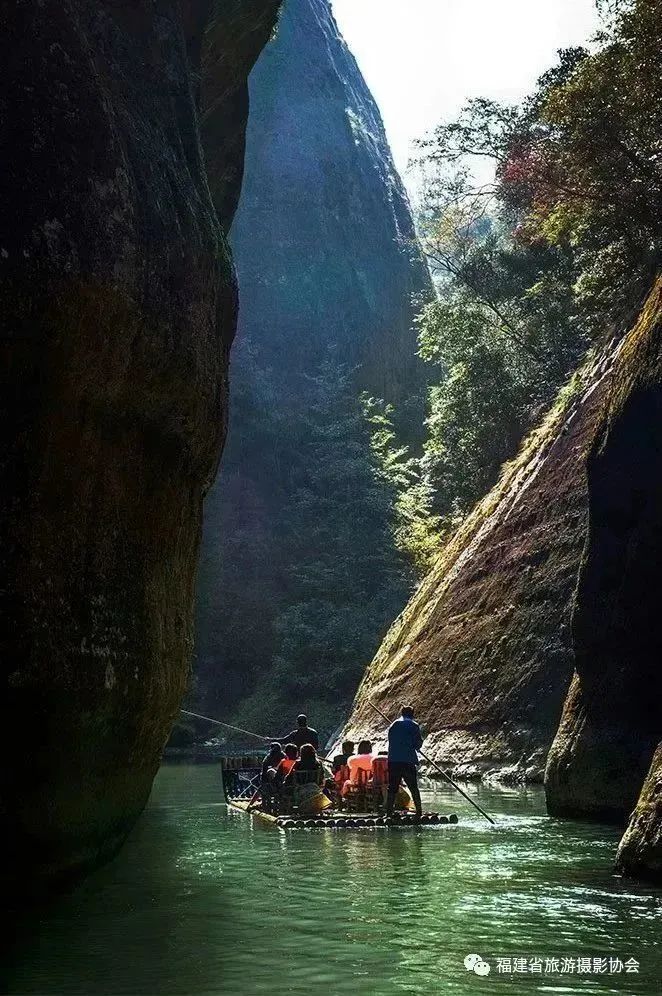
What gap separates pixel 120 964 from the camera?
28.8 feet

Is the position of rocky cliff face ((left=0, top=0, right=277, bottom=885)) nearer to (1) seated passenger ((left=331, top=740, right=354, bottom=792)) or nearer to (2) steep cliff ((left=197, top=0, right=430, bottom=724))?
(1) seated passenger ((left=331, top=740, right=354, bottom=792))

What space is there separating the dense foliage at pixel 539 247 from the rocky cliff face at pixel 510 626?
3.14 meters

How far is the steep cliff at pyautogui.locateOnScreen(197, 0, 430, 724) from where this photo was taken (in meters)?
57.6

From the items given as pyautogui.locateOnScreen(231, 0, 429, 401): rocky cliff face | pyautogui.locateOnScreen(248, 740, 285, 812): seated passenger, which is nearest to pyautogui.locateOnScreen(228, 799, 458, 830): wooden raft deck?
pyautogui.locateOnScreen(248, 740, 285, 812): seated passenger

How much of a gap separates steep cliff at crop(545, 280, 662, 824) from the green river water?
107 cm

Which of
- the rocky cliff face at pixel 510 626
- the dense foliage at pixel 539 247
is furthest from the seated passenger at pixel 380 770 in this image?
the dense foliage at pixel 539 247

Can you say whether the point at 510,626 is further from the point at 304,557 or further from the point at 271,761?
the point at 304,557

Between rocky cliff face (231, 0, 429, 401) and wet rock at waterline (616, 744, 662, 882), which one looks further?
rocky cliff face (231, 0, 429, 401)

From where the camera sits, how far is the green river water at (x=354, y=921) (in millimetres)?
8156

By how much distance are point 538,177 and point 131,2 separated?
17.3 m

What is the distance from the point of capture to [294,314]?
7262cm

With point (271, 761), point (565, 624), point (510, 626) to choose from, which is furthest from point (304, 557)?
point (271, 761)

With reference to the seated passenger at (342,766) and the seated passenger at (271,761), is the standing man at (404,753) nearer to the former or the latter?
the seated passenger at (342,766)

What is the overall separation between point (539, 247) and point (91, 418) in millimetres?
33440
